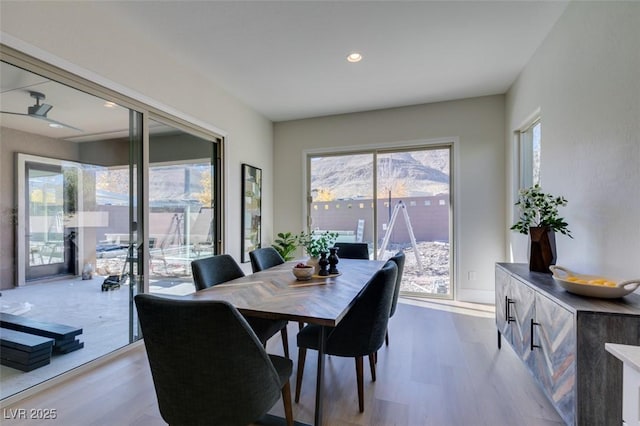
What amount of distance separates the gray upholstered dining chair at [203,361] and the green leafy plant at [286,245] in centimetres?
334

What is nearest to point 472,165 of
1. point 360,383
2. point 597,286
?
point 597,286

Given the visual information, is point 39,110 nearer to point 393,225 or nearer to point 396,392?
point 396,392

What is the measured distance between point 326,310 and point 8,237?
2.17 m

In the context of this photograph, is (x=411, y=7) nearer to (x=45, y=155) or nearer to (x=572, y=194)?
(x=572, y=194)

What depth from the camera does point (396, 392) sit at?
6.27 feet

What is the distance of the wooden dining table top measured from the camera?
1358 millimetres

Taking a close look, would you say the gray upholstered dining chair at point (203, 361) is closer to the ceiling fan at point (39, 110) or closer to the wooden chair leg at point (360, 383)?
the wooden chair leg at point (360, 383)

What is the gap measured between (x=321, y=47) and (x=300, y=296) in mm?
2315

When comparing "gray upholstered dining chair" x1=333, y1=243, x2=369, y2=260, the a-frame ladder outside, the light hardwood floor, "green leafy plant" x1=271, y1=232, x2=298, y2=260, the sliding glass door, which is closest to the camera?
the light hardwood floor

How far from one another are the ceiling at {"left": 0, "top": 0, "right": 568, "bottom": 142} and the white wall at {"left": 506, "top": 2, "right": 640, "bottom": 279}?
0.43 metres

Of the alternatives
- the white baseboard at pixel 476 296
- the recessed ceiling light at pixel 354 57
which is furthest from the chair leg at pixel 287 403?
the white baseboard at pixel 476 296

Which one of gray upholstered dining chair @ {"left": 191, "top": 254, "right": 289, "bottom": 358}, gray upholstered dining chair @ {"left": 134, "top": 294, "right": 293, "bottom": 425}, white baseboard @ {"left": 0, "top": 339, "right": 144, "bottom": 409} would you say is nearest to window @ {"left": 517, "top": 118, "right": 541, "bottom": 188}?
gray upholstered dining chair @ {"left": 191, "top": 254, "right": 289, "bottom": 358}

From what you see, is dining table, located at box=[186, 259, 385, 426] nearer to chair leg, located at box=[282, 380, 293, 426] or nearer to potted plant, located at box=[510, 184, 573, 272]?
chair leg, located at box=[282, 380, 293, 426]

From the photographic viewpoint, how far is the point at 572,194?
215 cm
